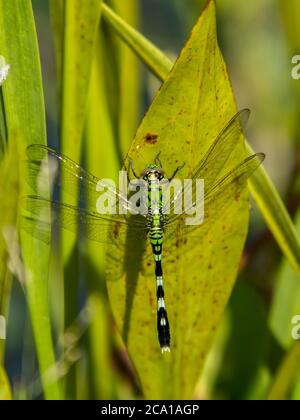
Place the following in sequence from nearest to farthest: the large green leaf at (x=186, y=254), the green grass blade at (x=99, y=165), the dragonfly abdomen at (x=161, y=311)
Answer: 1. the large green leaf at (x=186, y=254)
2. the dragonfly abdomen at (x=161, y=311)
3. the green grass blade at (x=99, y=165)

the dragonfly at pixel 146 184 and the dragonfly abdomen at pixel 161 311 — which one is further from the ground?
the dragonfly at pixel 146 184

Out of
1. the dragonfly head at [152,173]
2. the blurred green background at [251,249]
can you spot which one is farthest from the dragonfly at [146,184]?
the blurred green background at [251,249]

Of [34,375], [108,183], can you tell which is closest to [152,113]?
[108,183]

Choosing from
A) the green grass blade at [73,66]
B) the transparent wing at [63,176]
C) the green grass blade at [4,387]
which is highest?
the green grass blade at [73,66]

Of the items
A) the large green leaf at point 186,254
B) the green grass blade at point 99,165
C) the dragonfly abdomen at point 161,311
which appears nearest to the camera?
the large green leaf at point 186,254

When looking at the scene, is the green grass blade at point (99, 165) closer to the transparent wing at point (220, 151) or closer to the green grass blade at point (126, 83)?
the green grass blade at point (126, 83)
